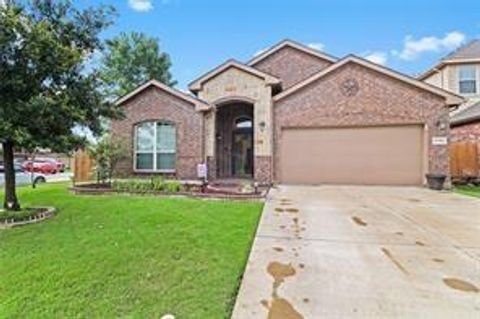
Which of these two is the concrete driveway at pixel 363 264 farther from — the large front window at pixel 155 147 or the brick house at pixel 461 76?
the brick house at pixel 461 76

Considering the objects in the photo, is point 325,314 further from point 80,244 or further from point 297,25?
point 297,25

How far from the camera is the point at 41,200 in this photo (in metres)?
10.5

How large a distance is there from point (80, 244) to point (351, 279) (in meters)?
4.08

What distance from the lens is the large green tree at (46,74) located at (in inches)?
279

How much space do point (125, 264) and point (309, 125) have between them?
11.9 meters

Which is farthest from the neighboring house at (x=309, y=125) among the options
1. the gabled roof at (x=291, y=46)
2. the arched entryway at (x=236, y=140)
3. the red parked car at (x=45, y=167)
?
the red parked car at (x=45, y=167)

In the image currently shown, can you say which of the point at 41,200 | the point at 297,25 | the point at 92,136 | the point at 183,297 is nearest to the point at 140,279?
the point at 183,297

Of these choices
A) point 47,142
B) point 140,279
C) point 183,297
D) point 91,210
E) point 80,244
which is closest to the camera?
point 183,297

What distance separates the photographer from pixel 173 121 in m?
15.7

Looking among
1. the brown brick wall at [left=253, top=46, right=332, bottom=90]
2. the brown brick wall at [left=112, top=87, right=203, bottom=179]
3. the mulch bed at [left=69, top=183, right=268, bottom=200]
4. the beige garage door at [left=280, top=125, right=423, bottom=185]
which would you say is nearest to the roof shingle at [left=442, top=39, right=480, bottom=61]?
the brown brick wall at [left=253, top=46, right=332, bottom=90]

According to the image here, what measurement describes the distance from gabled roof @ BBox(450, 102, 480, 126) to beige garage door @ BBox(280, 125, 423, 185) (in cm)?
453

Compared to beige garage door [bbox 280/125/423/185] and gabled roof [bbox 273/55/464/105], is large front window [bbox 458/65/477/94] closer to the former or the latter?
gabled roof [bbox 273/55/464/105]

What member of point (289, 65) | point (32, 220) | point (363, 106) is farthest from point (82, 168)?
point (289, 65)

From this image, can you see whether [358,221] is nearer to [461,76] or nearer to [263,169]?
[263,169]
